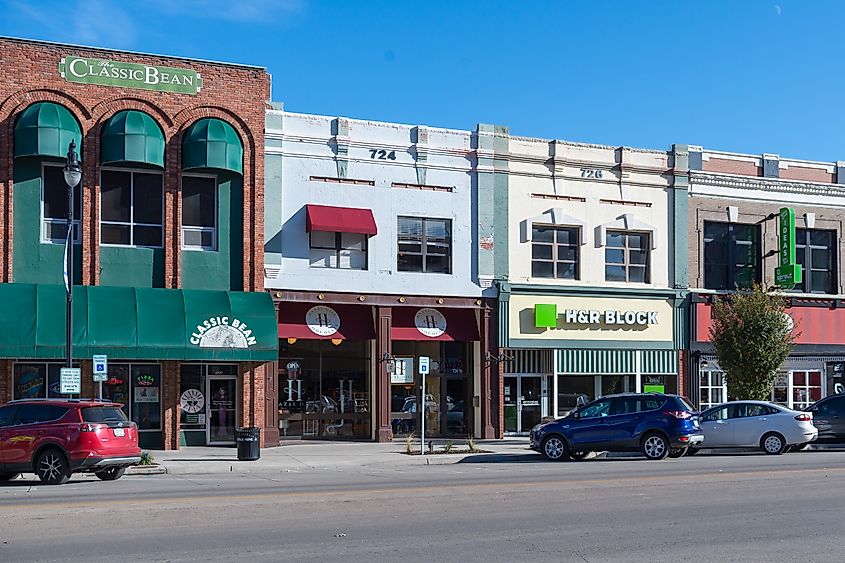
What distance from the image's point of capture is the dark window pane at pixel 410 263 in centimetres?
3348

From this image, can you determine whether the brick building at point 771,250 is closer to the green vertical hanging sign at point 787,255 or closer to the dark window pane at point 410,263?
the green vertical hanging sign at point 787,255

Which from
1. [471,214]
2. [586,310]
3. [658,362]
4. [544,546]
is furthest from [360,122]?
[544,546]

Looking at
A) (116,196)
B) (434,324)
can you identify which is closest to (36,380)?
(116,196)

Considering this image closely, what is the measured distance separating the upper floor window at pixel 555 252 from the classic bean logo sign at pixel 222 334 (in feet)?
34.0

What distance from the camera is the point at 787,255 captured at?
3766 centimetres

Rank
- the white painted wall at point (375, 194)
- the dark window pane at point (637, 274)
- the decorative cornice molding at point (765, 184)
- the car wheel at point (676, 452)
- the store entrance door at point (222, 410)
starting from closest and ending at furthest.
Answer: the car wheel at point (676, 452)
the store entrance door at point (222, 410)
the white painted wall at point (375, 194)
the dark window pane at point (637, 274)
the decorative cornice molding at point (765, 184)

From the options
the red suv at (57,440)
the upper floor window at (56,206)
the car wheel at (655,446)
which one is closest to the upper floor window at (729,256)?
the car wheel at (655,446)

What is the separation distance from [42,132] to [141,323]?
5747mm

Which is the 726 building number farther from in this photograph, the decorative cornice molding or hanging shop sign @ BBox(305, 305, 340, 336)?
the decorative cornice molding

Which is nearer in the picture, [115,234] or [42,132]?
[42,132]

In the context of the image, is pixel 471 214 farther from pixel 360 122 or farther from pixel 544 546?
pixel 544 546

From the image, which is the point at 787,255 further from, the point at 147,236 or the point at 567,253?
the point at 147,236

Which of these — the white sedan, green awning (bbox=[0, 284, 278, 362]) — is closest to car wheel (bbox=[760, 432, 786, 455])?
the white sedan

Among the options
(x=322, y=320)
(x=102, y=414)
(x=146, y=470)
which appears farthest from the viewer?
(x=322, y=320)
